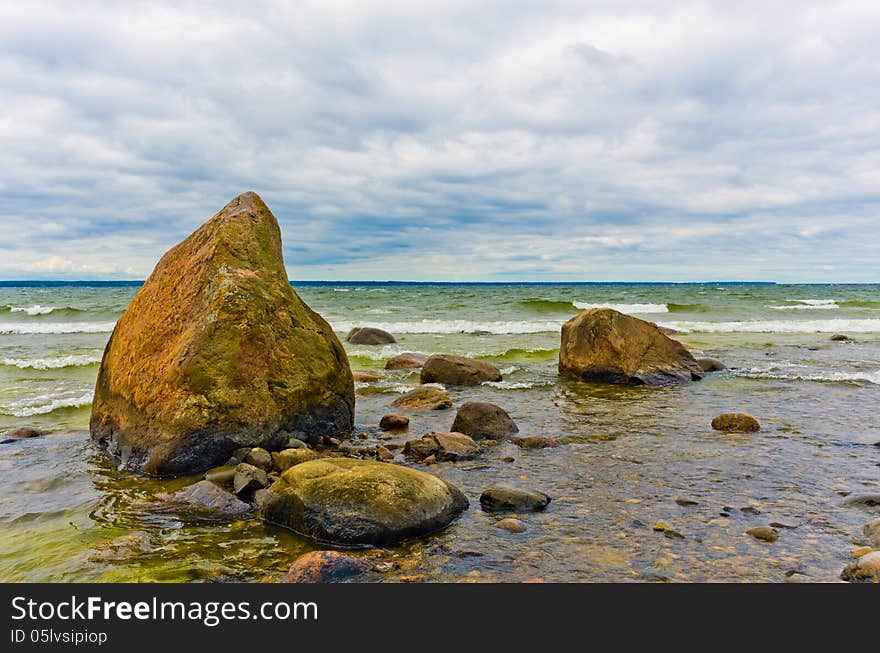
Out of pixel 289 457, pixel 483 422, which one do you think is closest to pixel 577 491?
pixel 483 422

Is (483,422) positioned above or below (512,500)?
above

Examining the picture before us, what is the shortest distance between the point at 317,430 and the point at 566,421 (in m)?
4.02

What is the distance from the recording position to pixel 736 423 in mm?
9227

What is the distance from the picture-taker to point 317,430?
341 inches

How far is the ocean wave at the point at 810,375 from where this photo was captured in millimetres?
13609

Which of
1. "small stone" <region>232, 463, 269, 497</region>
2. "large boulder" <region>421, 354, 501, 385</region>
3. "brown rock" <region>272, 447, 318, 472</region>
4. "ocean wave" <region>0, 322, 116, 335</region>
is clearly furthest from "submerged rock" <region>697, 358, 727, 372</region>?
"ocean wave" <region>0, 322, 116, 335</region>

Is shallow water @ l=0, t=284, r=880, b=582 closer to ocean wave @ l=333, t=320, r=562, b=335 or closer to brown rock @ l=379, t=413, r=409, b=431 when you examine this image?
brown rock @ l=379, t=413, r=409, b=431

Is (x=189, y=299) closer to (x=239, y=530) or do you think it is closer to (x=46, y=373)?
(x=239, y=530)

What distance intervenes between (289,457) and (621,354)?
8.79m

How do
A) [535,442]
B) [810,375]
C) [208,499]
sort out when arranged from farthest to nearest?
1. [810,375]
2. [535,442]
3. [208,499]

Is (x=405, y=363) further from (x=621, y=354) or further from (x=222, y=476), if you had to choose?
(x=222, y=476)

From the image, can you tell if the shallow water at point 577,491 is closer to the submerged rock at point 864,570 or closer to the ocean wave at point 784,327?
the submerged rock at point 864,570

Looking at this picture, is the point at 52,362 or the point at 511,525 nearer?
the point at 511,525

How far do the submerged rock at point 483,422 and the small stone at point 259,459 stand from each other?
2.86 metres
